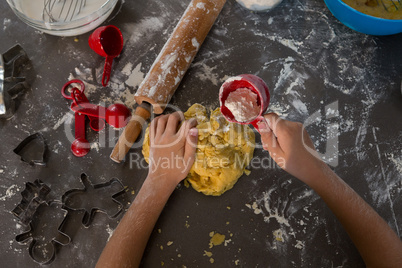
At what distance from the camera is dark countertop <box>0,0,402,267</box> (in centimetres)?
141

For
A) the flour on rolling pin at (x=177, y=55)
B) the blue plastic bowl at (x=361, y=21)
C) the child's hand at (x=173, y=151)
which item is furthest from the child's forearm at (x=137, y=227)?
the blue plastic bowl at (x=361, y=21)

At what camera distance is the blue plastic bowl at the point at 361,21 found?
4.77 ft

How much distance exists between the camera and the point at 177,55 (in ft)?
4.87

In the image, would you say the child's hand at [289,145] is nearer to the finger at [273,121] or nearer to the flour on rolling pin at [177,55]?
the finger at [273,121]

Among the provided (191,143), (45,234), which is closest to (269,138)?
(191,143)

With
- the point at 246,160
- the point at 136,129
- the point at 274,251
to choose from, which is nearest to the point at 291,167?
the point at 246,160

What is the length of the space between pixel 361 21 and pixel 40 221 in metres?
1.72

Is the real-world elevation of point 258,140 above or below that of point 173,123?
below

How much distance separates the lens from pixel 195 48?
1.54m

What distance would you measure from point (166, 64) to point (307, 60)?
2.29 ft

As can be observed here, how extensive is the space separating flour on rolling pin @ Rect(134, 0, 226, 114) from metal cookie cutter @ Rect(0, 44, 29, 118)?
2.01ft

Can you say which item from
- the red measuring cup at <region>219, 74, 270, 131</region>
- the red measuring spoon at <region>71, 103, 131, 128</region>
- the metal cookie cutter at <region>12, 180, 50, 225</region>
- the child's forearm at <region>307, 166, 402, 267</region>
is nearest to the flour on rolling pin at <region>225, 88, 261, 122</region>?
the red measuring cup at <region>219, 74, 270, 131</region>

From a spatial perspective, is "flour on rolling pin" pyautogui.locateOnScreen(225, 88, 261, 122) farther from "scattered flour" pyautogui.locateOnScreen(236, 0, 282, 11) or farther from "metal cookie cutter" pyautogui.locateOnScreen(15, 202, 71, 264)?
"metal cookie cutter" pyautogui.locateOnScreen(15, 202, 71, 264)

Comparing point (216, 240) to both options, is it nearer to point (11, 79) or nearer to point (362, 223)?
point (362, 223)
